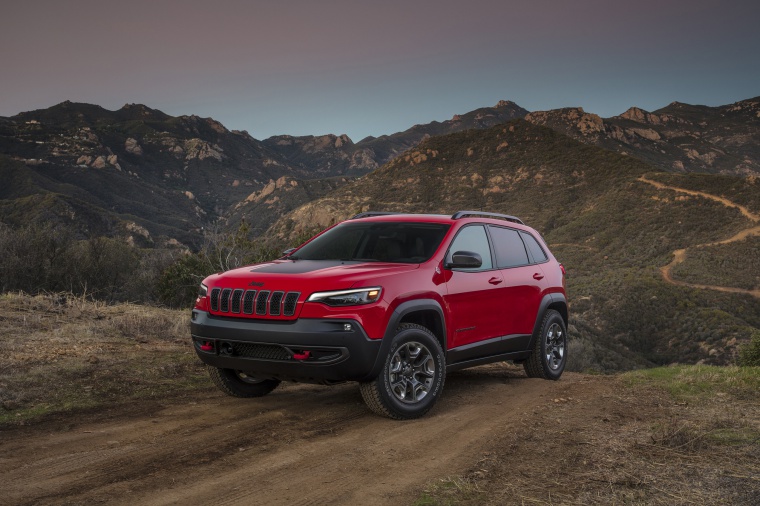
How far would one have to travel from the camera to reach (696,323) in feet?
161

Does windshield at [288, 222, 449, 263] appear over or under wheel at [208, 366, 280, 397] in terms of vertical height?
over

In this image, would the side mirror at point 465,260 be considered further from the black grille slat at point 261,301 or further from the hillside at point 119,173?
the hillside at point 119,173

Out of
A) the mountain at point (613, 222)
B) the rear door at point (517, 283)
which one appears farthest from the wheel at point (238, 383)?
the mountain at point (613, 222)

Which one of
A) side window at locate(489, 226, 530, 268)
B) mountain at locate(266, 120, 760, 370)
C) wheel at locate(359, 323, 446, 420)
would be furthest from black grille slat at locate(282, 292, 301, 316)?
mountain at locate(266, 120, 760, 370)

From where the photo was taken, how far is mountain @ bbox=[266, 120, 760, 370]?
48.5m

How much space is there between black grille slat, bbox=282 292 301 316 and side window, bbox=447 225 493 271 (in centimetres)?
185

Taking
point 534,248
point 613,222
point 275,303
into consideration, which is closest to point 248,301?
point 275,303

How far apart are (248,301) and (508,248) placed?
3332 mm

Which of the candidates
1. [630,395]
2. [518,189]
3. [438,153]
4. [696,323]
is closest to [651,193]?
[518,189]

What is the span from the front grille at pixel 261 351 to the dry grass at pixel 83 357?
5.42ft

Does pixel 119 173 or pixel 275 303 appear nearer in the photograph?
pixel 275 303

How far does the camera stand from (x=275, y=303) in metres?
5.32

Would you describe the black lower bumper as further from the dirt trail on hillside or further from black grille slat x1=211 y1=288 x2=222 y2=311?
the dirt trail on hillside

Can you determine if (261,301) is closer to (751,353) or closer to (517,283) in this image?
(517,283)
